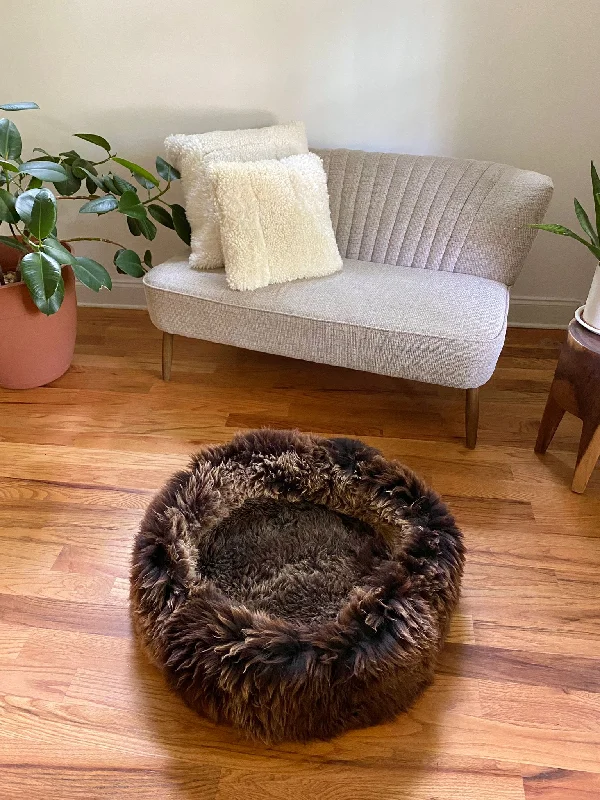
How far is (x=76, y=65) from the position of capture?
2105 millimetres

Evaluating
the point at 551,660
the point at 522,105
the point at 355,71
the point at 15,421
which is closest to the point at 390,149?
the point at 355,71

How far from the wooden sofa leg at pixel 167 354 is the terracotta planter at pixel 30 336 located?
331 millimetres

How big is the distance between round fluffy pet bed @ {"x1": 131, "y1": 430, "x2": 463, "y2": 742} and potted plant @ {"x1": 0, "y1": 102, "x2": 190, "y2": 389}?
2.44 feet

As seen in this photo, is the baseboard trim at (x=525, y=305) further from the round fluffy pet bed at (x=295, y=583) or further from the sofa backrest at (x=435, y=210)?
the round fluffy pet bed at (x=295, y=583)

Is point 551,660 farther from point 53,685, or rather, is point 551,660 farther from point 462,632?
point 53,685

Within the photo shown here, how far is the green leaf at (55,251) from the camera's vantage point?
1.68 m

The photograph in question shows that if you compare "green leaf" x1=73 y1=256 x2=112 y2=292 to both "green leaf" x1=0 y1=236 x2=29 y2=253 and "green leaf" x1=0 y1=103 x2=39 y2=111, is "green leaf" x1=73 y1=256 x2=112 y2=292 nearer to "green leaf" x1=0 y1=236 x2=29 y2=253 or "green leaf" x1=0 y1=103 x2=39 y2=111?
"green leaf" x1=0 y1=236 x2=29 y2=253

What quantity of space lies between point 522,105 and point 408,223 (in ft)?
1.93

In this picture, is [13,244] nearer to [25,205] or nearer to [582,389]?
[25,205]

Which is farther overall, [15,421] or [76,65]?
[76,65]

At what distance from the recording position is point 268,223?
5.68 ft

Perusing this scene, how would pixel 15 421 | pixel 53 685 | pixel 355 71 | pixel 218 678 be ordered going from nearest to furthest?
pixel 218 678 < pixel 53 685 < pixel 15 421 < pixel 355 71

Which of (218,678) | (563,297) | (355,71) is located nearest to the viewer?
(218,678)

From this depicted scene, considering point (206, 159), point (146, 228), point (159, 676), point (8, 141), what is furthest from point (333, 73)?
point (159, 676)
